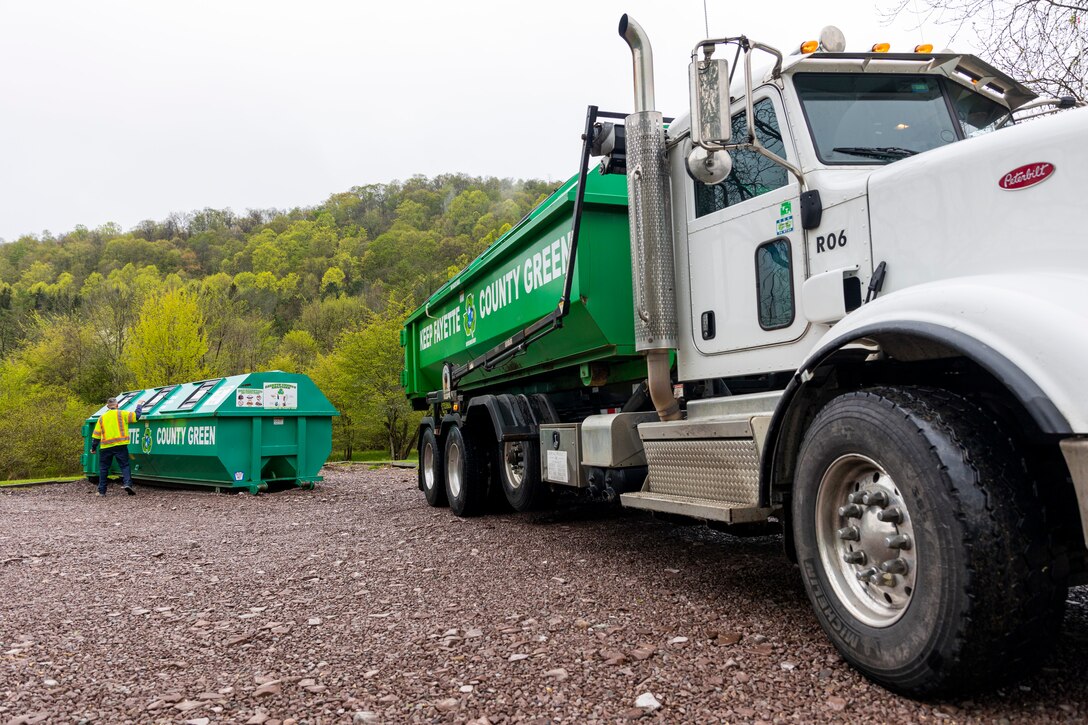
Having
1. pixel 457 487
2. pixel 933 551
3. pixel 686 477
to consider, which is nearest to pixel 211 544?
pixel 457 487

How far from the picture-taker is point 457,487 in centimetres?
819

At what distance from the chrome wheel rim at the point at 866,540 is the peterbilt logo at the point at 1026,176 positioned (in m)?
1.11

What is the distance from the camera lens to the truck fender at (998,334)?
2207 mm

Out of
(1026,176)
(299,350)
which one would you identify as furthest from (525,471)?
(299,350)

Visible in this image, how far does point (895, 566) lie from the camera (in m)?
2.68

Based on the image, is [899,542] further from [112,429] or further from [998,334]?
[112,429]

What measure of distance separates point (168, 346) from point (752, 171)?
28444 millimetres

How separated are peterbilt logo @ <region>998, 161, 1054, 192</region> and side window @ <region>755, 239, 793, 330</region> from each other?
112 cm

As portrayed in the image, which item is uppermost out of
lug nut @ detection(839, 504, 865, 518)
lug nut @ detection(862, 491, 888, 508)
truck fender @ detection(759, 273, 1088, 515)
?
truck fender @ detection(759, 273, 1088, 515)

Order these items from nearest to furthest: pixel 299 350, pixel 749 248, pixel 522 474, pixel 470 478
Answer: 1. pixel 749 248
2. pixel 522 474
3. pixel 470 478
4. pixel 299 350

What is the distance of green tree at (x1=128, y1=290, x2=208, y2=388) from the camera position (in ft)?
92.0

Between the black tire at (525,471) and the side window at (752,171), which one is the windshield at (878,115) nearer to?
the side window at (752,171)

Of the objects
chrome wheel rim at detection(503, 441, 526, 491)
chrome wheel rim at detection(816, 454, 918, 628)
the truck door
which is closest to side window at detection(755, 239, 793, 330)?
the truck door

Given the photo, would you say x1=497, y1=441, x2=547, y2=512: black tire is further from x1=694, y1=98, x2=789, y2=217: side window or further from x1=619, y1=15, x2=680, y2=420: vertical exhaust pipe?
x1=694, y1=98, x2=789, y2=217: side window
